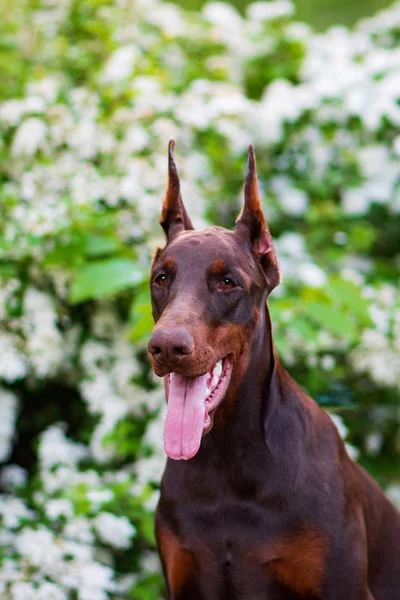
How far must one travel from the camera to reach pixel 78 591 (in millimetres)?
3336

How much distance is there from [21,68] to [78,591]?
2.91 meters

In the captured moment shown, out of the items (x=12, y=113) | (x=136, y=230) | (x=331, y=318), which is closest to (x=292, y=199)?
(x=136, y=230)

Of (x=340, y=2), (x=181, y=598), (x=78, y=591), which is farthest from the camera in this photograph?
(x=340, y=2)

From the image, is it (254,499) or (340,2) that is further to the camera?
(340,2)

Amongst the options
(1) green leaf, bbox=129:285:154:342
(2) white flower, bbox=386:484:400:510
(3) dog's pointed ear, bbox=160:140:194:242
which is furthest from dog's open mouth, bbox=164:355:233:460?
(2) white flower, bbox=386:484:400:510

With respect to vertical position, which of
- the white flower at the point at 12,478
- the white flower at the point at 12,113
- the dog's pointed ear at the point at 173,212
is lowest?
the white flower at the point at 12,478

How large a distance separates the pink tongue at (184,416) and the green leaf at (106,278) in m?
1.33

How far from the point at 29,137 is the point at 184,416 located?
7.69 ft

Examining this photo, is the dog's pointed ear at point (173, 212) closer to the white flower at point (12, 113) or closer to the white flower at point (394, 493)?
the white flower at point (12, 113)

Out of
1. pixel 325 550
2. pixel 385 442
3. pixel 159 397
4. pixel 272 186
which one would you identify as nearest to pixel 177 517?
pixel 325 550

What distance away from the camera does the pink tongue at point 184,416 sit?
2.26 meters

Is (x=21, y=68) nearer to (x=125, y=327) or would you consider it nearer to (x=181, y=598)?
(x=125, y=327)

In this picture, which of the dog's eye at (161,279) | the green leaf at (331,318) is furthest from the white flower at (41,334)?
the dog's eye at (161,279)

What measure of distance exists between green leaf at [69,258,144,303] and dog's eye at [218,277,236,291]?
1257mm
